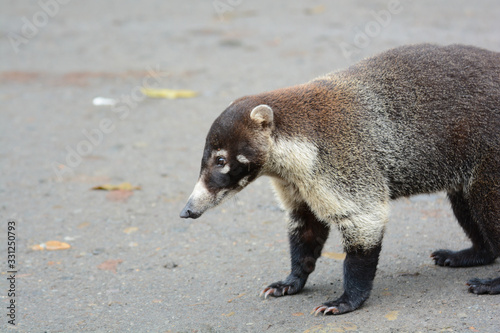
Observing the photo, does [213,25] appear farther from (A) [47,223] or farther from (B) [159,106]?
(A) [47,223]

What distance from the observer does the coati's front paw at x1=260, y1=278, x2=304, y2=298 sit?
17.4 ft

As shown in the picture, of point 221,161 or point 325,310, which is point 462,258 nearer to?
point 325,310

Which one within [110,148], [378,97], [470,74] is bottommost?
[110,148]

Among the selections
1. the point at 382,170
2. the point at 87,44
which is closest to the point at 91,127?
the point at 87,44

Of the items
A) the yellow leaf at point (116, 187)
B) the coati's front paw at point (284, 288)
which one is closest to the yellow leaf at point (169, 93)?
the yellow leaf at point (116, 187)

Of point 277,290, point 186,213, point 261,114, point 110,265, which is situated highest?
point 261,114

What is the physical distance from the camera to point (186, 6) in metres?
15.9

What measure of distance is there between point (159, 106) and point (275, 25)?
4.55 metres

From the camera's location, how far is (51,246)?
630 cm

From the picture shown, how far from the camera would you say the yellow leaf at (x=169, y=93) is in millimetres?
10414
